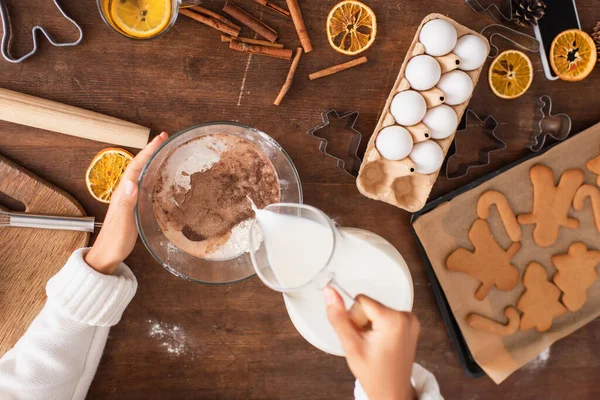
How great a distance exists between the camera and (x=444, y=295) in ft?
3.95

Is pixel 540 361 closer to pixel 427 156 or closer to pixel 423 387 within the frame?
pixel 423 387

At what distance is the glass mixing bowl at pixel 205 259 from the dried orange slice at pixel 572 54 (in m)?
0.71

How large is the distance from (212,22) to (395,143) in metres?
0.48

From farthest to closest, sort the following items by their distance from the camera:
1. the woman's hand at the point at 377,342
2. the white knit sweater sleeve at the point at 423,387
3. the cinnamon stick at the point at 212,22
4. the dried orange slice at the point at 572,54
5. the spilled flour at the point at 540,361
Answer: the spilled flour at the point at 540,361 < the dried orange slice at the point at 572,54 < the cinnamon stick at the point at 212,22 < the white knit sweater sleeve at the point at 423,387 < the woman's hand at the point at 377,342

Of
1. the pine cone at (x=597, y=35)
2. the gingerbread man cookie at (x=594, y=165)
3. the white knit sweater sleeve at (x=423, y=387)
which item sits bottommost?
the white knit sweater sleeve at (x=423, y=387)

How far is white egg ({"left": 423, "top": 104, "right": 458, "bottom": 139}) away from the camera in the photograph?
3.36ft

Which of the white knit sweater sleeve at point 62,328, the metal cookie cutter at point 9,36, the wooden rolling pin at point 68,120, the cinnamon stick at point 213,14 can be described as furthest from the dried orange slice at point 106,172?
the cinnamon stick at point 213,14

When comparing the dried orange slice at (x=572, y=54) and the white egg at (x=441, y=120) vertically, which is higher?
the dried orange slice at (x=572, y=54)

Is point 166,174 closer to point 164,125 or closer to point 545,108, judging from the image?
point 164,125

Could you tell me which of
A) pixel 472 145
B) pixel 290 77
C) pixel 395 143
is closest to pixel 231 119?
pixel 290 77

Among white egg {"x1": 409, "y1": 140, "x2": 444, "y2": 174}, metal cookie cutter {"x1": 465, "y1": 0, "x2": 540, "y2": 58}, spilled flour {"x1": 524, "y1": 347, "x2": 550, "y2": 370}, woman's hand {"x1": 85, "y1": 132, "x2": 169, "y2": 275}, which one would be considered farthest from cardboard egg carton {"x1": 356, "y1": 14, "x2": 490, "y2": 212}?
spilled flour {"x1": 524, "y1": 347, "x2": 550, "y2": 370}

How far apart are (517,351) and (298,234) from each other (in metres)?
0.80

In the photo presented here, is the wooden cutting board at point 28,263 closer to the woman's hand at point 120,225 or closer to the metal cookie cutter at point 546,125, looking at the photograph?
the woman's hand at point 120,225

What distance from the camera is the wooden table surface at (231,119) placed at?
1074 mm
